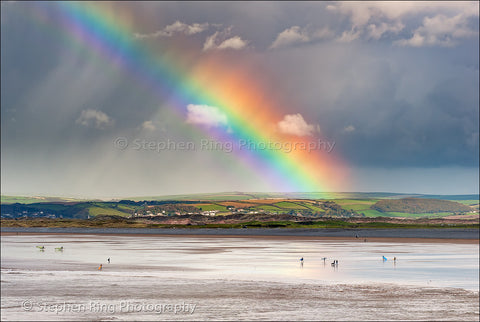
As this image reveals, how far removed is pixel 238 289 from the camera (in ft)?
127

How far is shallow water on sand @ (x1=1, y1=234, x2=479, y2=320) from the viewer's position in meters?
30.4

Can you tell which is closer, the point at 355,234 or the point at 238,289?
the point at 238,289

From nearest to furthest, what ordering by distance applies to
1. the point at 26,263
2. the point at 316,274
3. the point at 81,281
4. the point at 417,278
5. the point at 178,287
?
the point at 178,287 → the point at 81,281 → the point at 417,278 → the point at 316,274 → the point at 26,263

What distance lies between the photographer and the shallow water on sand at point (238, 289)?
1198 inches

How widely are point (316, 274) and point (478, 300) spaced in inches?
642

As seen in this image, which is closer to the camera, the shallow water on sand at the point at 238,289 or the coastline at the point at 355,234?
the shallow water on sand at the point at 238,289

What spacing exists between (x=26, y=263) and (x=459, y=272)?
40452 mm

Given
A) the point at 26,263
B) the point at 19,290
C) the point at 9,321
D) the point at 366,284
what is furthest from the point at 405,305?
the point at 26,263

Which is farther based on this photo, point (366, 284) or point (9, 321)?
point (366, 284)

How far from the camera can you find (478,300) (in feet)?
114

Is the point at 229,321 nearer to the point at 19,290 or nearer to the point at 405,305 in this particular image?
the point at 405,305

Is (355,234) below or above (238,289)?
below

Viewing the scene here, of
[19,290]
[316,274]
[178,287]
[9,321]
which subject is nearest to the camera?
[9,321]

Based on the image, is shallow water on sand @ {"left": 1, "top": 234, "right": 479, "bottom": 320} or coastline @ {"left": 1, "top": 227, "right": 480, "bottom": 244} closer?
shallow water on sand @ {"left": 1, "top": 234, "right": 479, "bottom": 320}
